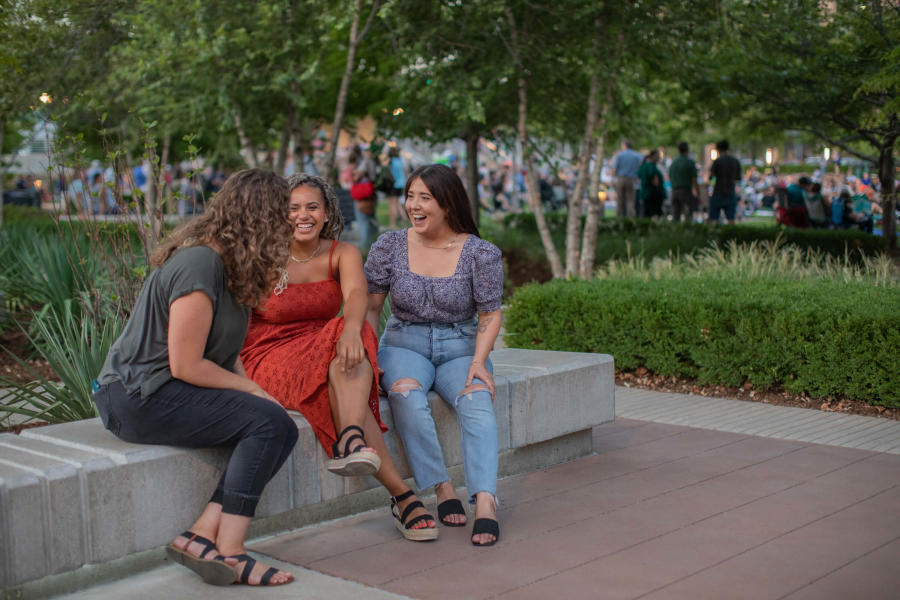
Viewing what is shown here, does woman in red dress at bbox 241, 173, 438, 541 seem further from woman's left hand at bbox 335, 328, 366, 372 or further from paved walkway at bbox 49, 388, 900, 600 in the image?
paved walkway at bbox 49, 388, 900, 600

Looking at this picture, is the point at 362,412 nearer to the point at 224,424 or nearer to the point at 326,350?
the point at 326,350

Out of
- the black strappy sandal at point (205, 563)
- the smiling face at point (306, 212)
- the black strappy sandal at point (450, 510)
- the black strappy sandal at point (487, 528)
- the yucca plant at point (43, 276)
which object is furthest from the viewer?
the yucca plant at point (43, 276)

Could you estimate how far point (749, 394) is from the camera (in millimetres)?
7250

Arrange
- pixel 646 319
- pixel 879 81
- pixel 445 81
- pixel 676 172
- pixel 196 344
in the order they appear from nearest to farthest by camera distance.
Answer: pixel 196 344, pixel 646 319, pixel 879 81, pixel 445 81, pixel 676 172

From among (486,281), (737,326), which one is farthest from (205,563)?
(737,326)

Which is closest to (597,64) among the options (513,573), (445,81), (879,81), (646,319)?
(445,81)

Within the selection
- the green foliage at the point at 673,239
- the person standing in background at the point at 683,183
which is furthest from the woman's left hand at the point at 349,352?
the person standing in background at the point at 683,183

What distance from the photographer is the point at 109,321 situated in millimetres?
5871

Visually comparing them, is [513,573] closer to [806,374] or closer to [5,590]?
[5,590]

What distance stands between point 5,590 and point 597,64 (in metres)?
8.58

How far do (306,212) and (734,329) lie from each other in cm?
383

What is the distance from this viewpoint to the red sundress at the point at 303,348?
13.8 feet

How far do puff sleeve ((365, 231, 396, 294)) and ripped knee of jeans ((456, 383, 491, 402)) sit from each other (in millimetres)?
723

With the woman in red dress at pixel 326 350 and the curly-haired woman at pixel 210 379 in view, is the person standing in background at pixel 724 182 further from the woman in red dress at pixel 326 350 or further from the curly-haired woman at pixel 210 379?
the curly-haired woman at pixel 210 379
